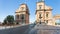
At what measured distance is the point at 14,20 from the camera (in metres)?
9.71

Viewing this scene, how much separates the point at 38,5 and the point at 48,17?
4.29 ft

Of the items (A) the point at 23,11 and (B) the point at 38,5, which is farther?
(B) the point at 38,5

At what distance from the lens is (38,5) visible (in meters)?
13.3

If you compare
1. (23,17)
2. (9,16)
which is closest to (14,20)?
(9,16)

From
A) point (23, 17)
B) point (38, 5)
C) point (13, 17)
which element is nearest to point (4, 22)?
point (13, 17)

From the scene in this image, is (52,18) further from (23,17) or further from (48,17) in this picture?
(23,17)

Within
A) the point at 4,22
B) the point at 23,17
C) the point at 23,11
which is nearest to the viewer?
the point at 4,22

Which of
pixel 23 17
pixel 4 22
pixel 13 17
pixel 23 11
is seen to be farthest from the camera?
pixel 23 17

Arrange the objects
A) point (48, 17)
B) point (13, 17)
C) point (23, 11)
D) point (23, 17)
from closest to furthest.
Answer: point (13, 17)
point (23, 11)
point (23, 17)
point (48, 17)

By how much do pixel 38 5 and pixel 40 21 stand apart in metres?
1.42

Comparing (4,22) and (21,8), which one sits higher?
(21,8)

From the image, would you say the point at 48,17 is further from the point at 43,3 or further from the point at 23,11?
the point at 23,11

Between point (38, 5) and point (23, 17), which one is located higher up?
point (38, 5)

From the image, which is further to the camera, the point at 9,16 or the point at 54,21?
the point at 54,21
